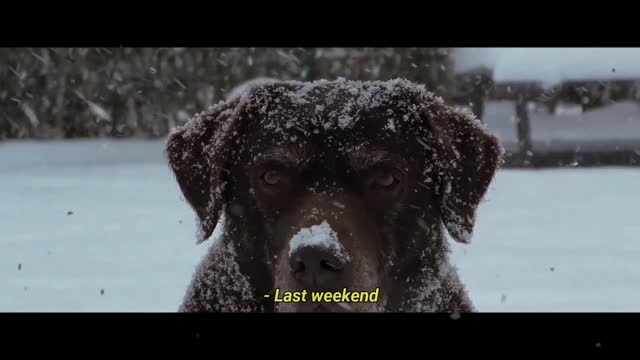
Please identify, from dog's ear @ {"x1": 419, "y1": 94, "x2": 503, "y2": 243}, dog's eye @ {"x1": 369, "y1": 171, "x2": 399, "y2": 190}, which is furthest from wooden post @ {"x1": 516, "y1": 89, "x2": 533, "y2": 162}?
dog's eye @ {"x1": 369, "y1": 171, "x2": 399, "y2": 190}

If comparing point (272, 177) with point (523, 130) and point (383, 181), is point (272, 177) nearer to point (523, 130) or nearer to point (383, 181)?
point (383, 181)

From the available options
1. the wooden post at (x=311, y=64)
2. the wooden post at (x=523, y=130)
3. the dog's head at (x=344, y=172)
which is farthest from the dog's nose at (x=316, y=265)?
the wooden post at (x=523, y=130)

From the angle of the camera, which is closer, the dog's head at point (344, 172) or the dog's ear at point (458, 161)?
the dog's head at point (344, 172)

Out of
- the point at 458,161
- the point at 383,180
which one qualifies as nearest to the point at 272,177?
the point at 383,180

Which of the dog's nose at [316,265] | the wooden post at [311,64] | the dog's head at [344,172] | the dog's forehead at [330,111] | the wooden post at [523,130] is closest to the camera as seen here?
the dog's nose at [316,265]

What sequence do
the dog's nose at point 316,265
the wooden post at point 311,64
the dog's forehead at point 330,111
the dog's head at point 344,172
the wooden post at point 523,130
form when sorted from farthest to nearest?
the wooden post at point 523,130 < the wooden post at point 311,64 < the dog's forehead at point 330,111 < the dog's head at point 344,172 < the dog's nose at point 316,265

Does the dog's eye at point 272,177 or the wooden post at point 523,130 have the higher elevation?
the dog's eye at point 272,177

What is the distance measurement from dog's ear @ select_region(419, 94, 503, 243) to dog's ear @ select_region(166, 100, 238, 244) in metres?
0.88

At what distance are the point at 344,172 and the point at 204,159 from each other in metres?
0.65

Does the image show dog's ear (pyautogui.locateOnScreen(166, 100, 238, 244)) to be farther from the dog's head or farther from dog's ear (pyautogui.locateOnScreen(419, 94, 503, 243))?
dog's ear (pyautogui.locateOnScreen(419, 94, 503, 243))

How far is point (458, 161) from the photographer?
3547 millimetres

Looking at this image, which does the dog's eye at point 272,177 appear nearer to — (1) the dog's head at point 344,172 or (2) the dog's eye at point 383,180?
(1) the dog's head at point 344,172

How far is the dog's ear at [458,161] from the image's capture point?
350 cm

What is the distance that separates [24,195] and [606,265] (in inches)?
231
